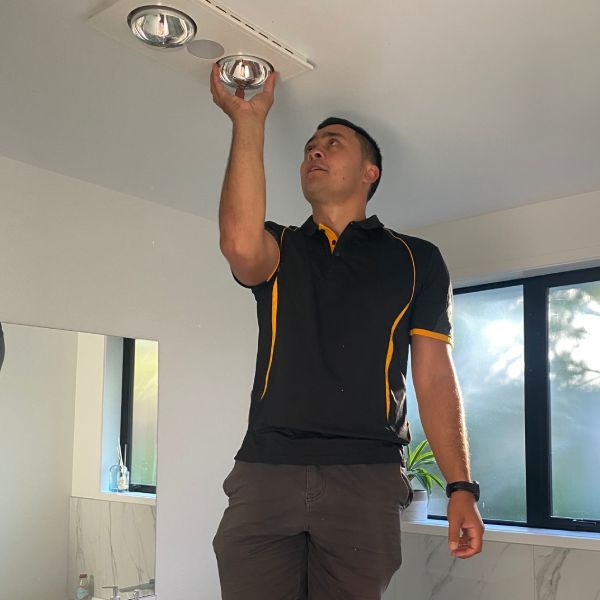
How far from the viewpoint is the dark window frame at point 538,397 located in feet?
9.16

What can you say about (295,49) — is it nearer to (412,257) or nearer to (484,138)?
(412,257)

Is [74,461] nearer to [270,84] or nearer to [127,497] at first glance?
[127,497]

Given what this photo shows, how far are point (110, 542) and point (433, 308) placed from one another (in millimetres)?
1530

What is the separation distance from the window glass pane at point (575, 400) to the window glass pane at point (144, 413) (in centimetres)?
152

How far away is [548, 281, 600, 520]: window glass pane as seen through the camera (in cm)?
271

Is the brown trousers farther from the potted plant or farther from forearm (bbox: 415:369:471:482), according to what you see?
the potted plant

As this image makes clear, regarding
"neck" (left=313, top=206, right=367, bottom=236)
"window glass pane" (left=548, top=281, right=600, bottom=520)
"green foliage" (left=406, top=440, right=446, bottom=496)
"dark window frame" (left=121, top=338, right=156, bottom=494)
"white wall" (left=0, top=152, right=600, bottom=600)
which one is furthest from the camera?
"green foliage" (left=406, top=440, right=446, bottom=496)

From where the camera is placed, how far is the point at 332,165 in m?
1.71

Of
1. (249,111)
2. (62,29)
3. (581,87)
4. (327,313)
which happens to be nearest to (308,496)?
(327,313)

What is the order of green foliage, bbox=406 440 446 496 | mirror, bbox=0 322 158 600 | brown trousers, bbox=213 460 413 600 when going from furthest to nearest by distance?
green foliage, bbox=406 440 446 496 < mirror, bbox=0 322 158 600 < brown trousers, bbox=213 460 413 600

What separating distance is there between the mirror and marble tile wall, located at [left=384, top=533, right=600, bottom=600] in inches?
40.7

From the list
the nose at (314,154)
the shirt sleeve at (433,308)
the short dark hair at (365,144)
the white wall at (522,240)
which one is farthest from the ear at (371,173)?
the white wall at (522,240)

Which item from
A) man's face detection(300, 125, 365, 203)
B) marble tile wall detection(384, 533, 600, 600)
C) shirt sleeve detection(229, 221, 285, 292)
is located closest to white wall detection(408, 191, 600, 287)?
marble tile wall detection(384, 533, 600, 600)

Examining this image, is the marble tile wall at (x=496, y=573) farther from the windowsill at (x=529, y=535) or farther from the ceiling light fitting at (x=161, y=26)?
the ceiling light fitting at (x=161, y=26)
